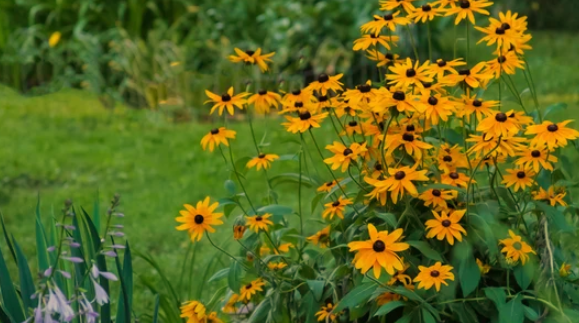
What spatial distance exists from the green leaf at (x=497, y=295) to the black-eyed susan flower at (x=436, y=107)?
47cm

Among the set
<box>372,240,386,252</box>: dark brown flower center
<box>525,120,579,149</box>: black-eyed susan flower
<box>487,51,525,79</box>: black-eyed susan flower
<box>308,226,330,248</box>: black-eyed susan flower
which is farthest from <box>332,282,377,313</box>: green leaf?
<box>487,51,525,79</box>: black-eyed susan flower

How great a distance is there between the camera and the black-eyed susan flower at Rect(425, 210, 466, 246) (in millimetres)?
2396

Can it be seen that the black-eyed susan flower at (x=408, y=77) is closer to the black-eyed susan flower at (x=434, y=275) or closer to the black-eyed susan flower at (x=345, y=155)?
the black-eyed susan flower at (x=345, y=155)

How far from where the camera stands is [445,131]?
2.88 metres

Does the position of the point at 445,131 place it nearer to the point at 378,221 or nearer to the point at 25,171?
the point at 378,221

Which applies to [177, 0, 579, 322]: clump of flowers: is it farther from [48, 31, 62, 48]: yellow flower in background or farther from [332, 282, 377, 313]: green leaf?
[48, 31, 62, 48]: yellow flower in background

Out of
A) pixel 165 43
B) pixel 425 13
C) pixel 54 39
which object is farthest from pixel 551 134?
pixel 54 39

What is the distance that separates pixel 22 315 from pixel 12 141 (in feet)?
14.5

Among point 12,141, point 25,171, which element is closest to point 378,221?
point 25,171

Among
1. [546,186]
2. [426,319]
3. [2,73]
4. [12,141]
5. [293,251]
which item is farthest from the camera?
[2,73]

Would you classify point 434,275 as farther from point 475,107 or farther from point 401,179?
point 475,107

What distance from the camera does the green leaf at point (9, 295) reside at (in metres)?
2.30

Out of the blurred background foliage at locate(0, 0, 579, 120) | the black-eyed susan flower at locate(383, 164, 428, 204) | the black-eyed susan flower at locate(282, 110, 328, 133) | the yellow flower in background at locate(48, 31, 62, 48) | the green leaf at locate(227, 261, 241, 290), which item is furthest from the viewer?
the yellow flower in background at locate(48, 31, 62, 48)

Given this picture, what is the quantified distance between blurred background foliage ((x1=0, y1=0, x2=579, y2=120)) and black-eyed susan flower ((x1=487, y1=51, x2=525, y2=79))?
4415mm
